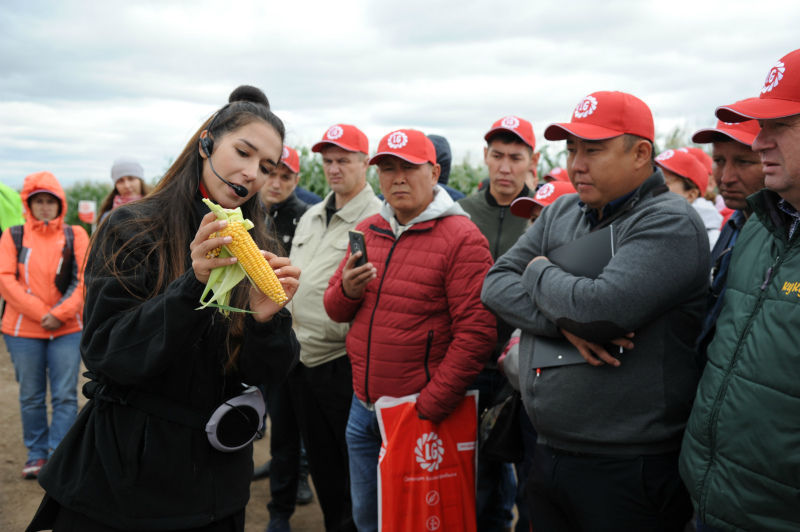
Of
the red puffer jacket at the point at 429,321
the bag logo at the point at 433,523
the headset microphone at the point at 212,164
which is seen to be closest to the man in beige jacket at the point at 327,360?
the red puffer jacket at the point at 429,321

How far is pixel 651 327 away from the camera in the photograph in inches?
94.3

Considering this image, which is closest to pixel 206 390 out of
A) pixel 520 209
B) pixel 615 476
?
pixel 615 476

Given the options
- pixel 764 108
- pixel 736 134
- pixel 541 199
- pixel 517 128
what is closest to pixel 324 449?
pixel 541 199

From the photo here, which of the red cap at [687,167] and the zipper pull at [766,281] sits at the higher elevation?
the red cap at [687,167]

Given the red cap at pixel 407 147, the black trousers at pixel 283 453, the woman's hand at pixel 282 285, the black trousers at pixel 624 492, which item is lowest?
the black trousers at pixel 283 453

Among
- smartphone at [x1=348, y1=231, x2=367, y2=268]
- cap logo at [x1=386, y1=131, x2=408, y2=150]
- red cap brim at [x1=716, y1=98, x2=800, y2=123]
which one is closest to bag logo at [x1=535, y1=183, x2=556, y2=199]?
cap logo at [x1=386, y1=131, x2=408, y2=150]

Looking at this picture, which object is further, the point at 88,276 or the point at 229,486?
the point at 229,486

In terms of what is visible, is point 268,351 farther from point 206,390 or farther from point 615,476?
point 615,476

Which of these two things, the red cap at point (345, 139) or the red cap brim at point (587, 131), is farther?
the red cap at point (345, 139)

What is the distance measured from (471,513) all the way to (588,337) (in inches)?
56.0

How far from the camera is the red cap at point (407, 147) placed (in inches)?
141

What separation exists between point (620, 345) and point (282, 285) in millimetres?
1358

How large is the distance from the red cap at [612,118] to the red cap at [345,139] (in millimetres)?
2295

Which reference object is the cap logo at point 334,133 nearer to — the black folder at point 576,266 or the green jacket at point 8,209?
the black folder at point 576,266
